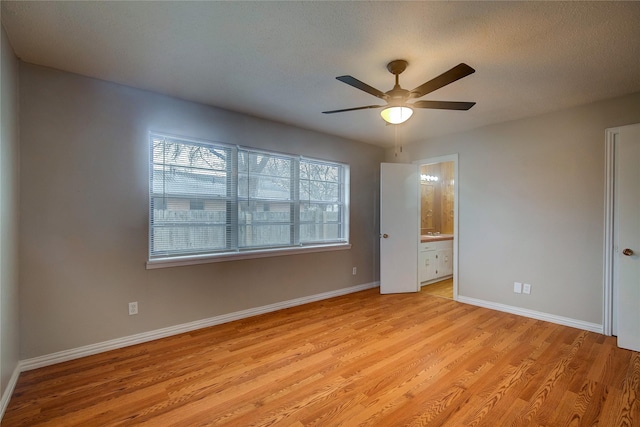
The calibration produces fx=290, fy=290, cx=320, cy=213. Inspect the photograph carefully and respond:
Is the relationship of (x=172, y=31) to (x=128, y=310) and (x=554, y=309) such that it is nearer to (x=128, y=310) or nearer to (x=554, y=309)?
(x=128, y=310)

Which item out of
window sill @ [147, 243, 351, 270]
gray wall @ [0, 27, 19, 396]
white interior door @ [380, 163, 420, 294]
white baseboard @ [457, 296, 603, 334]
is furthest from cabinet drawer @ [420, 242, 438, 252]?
gray wall @ [0, 27, 19, 396]

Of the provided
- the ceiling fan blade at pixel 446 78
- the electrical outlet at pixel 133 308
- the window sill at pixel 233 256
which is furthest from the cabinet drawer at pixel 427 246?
the electrical outlet at pixel 133 308

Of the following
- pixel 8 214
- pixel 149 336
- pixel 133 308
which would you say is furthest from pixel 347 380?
pixel 8 214

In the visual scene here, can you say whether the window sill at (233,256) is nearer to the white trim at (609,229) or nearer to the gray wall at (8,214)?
the gray wall at (8,214)

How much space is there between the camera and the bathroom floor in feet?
14.6

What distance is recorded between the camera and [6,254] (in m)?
1.96

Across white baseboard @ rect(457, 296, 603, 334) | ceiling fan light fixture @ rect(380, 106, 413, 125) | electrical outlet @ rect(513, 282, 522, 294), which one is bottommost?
white baseboard @ rect(457, 296, 603, 334)

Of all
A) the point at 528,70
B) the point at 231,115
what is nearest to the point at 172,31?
the point at 231,115

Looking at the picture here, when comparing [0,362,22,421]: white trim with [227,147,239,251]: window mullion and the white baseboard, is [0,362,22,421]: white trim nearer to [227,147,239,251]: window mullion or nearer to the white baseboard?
[227,147,239,251]: window mullion

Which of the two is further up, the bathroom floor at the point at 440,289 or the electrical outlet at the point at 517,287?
the electrical outlet at the point at 517,287

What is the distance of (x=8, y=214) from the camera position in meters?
2.00

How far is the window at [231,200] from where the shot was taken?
2.98 m

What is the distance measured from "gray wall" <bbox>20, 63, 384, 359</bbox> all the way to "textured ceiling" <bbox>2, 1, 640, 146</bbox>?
0.79ft

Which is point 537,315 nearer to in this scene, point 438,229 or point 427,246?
point 427,246
